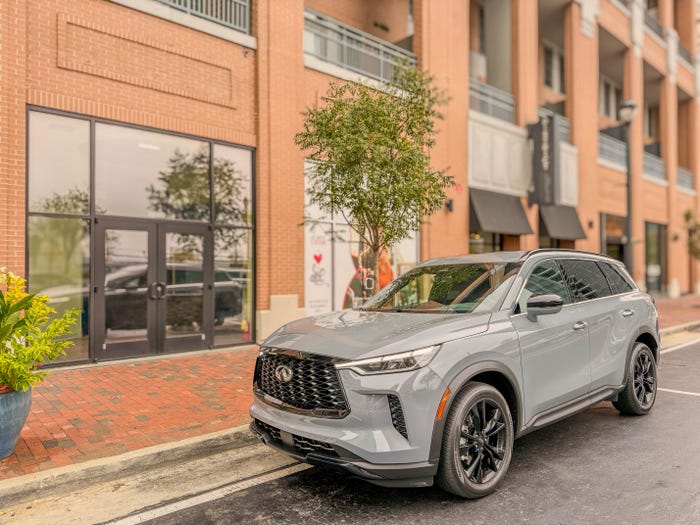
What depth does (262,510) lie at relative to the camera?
3.58 meters

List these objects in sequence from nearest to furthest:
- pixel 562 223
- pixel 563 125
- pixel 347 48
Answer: pixel 347 48, pixel 562 223, pixel 563 125

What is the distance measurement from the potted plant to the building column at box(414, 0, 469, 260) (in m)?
10.2

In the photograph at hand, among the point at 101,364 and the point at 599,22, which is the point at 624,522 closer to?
the point at 101,364

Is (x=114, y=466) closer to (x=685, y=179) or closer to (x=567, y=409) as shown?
(x=567, y=409)

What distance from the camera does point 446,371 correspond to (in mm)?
3455

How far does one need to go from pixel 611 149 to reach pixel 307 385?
2236 centimetres

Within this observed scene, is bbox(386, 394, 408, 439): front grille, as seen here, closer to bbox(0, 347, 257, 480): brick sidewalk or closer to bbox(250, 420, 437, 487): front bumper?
bbox(250, 420, 437, 487): front bumper

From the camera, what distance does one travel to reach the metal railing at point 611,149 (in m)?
21.3

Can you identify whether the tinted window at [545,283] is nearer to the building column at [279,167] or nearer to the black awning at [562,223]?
the building column at [279,167]

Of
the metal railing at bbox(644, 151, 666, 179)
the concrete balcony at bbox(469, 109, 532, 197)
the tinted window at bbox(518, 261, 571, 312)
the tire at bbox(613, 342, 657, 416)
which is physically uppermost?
the metal railing at bbox(644, 151, 666, 179)

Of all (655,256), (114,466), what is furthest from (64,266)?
(655,256)

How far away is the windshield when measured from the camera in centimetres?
426

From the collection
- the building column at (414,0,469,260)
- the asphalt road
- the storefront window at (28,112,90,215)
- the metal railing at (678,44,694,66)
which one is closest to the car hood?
the asphalt road

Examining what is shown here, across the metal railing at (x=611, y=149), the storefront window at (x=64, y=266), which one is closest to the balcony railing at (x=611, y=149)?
the metal railing at (x=611, y=149)
